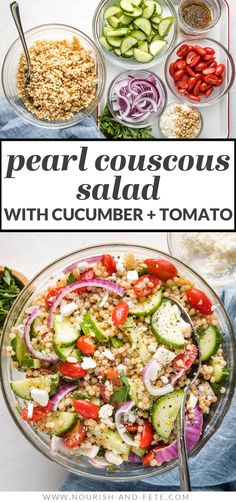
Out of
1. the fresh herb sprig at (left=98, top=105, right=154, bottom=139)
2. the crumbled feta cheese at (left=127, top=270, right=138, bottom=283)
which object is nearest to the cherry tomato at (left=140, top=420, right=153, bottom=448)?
the crumbled feta cheese at (left=127, top=270, right=138, bottom=283)

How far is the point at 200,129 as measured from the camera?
2.12 m

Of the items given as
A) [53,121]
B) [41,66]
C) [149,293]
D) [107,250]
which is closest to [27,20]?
[41,66]

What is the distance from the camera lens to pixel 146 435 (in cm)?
167

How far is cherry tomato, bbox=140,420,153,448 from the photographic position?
1666 mm

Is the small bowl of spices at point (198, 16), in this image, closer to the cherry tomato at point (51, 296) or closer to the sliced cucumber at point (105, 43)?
the sliced cucumber at point (105, 43)

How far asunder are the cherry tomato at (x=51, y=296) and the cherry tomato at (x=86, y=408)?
25 cm

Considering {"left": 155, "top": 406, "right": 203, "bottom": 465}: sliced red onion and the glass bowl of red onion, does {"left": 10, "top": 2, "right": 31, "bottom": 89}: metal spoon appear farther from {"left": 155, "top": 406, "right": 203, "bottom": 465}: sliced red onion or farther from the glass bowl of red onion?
{"left": 155, "top": 406, "right": 203, "bottom": 465}: sliced red onion

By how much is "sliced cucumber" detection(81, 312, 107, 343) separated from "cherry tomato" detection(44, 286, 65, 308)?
0.10 meters

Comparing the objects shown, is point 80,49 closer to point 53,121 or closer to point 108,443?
point 53,121

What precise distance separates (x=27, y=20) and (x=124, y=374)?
1123mm

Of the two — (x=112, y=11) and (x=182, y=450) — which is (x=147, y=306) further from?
(x=112, y=11)

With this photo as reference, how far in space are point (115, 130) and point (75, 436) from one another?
0.92m

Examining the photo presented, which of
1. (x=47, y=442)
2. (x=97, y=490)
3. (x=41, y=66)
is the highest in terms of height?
(x=41, y=66)

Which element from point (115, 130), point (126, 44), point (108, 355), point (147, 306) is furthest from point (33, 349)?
point (126, 44)
